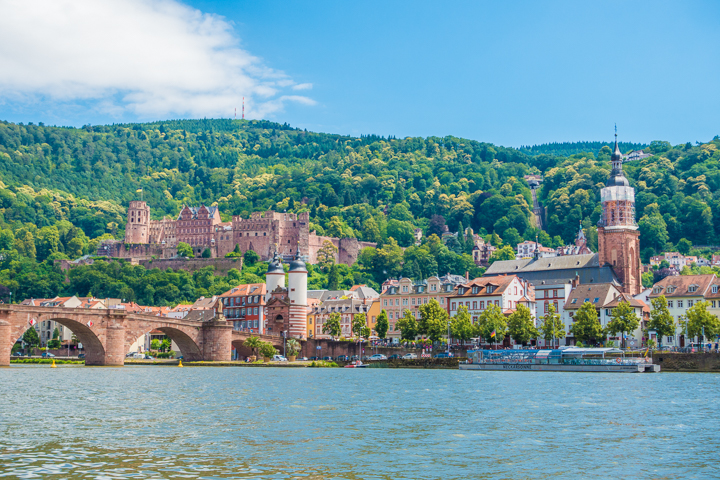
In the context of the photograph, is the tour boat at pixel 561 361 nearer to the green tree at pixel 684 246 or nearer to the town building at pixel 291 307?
the town building at pixel 291 307

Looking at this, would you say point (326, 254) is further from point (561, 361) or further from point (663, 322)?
point (561, 361)

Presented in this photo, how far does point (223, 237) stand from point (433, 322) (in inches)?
3561

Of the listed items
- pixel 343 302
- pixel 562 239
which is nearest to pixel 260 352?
pixel 343 302

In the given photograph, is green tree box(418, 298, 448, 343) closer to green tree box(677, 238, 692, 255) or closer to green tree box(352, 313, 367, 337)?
green tree box(352, 313, 367, 337)

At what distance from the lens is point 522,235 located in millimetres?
194000

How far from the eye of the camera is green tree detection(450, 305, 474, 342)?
87125 mm

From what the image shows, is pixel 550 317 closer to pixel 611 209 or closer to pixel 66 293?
pixel 611 209

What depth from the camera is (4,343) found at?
7431cm

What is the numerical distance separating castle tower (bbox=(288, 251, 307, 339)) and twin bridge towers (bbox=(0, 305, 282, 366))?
22.3 ft

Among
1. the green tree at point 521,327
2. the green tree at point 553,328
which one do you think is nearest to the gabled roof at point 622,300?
the green tree at point 553,328

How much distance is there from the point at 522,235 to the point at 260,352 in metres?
113

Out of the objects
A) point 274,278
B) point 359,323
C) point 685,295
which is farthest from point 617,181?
point 274,278

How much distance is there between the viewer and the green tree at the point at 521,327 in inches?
3381

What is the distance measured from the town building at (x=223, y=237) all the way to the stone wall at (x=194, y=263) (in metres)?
9.45
